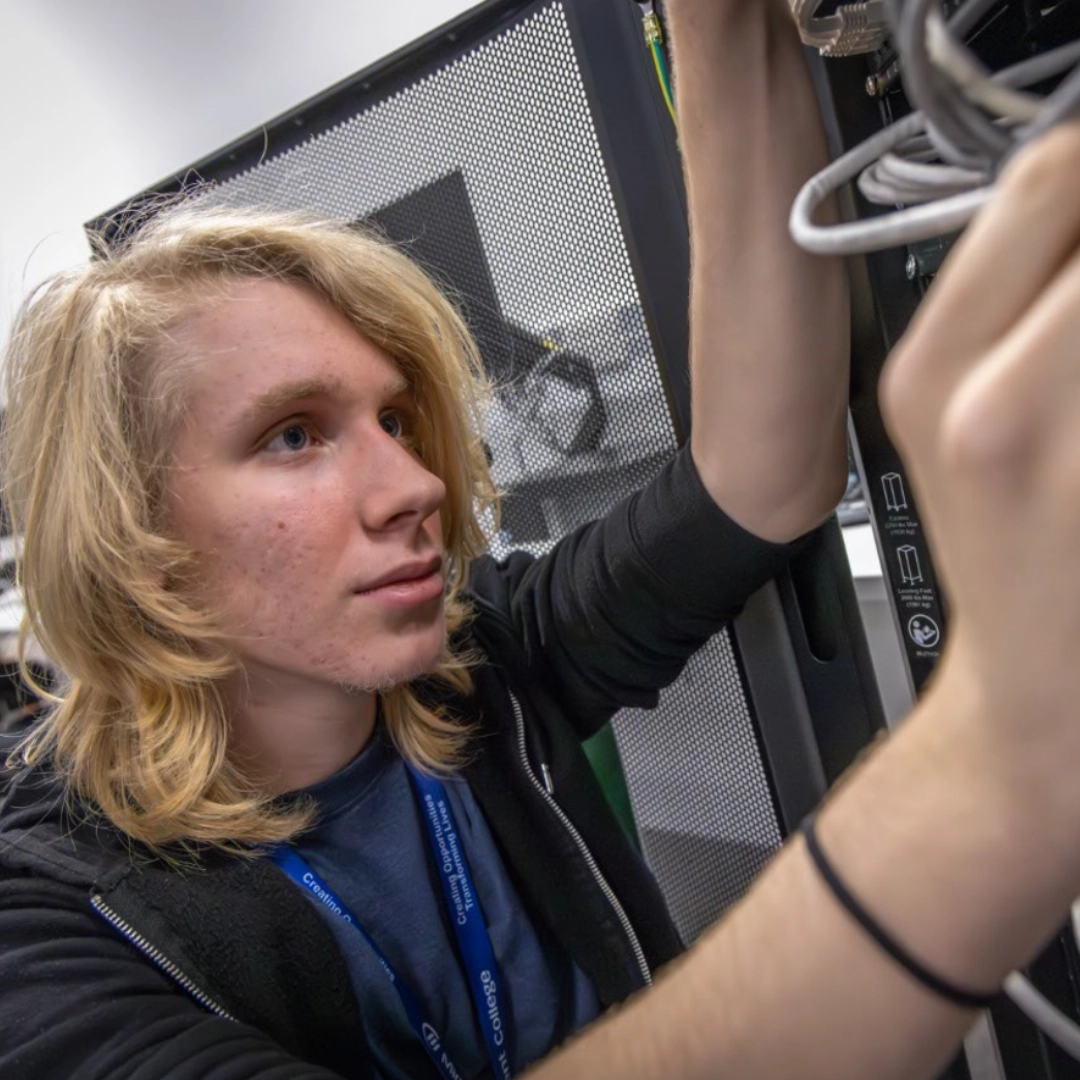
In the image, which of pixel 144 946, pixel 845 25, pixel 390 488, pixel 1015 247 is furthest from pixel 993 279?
pixel 144 946

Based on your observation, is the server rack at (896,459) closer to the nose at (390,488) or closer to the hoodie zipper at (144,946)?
the nose at (390,488)

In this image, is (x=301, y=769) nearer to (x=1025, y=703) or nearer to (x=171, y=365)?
(x=171, y=365)

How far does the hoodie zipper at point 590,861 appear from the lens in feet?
2.60

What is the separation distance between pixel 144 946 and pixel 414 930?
220 millimetres

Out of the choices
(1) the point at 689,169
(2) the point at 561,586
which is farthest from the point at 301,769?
(1) the point at 689,169

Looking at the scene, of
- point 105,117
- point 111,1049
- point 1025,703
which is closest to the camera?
point 1025,703

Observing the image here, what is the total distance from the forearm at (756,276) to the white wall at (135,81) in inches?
41.4

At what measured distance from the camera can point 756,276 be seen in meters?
0.58

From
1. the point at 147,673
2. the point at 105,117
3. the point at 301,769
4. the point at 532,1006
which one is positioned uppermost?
the point at 105,117

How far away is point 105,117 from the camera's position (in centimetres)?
183

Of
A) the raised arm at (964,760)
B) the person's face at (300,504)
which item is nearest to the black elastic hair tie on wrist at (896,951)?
the raised arm at (964,760)

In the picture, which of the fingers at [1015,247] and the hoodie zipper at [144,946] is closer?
the fingers at [1015,247]

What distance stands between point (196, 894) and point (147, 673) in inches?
7.9

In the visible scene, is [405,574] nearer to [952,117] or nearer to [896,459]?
[896,459]
